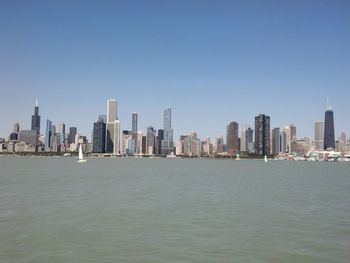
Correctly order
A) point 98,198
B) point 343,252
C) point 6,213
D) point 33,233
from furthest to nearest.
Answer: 1. point 98,198
2. point 6,213
3. point 33,233
4. point 343,252

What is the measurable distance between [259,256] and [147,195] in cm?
3217

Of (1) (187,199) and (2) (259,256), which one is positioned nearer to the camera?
(2) (259,256)

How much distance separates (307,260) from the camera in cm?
2277

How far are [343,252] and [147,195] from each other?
3277 cm

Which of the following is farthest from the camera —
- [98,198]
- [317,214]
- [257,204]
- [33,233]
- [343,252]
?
[98,198]

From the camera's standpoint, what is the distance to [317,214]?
40.1 m

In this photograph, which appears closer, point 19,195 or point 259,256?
point 259,256

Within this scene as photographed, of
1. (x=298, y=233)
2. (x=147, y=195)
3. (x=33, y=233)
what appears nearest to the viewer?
(x=33, y=233)

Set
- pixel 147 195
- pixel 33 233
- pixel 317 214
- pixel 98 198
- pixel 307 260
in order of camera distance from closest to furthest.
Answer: pixel 307 260, pixel 33 233, pixel 317 214, pixel 98 198, pixel 147 195

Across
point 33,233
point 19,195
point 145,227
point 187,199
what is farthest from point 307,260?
point 19,195

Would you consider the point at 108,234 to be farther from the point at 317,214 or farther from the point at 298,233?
the point at 317,214

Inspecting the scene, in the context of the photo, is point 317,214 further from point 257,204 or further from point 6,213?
point 6,213

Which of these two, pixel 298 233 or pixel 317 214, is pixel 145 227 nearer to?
pixel 298 233

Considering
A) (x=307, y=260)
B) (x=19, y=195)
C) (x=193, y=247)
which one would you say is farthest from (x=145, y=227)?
(x=19, y=195)
